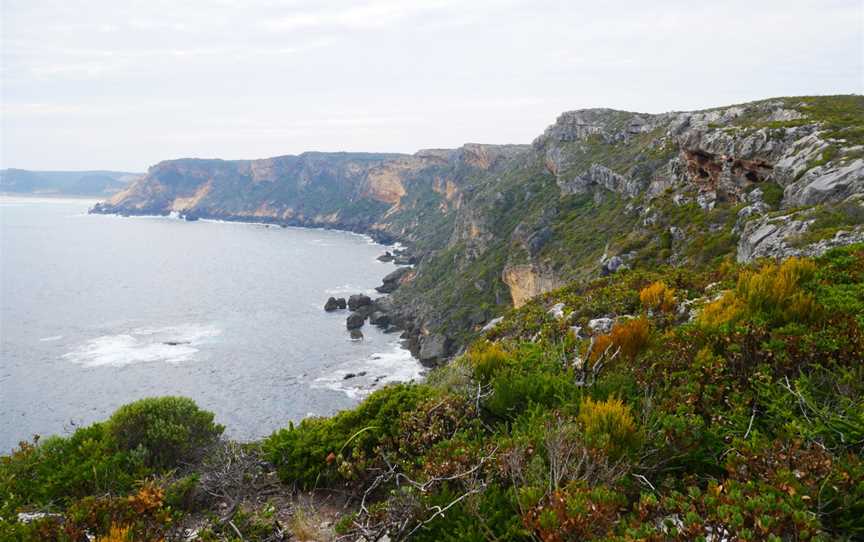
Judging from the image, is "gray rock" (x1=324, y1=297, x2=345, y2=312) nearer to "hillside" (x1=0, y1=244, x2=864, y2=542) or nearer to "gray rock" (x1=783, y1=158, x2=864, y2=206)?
"gray rock" (x1=783, y1=158, x2=864, y2=206)

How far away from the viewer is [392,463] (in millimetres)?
6625

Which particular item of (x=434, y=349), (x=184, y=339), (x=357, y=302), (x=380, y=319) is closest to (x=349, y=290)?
(x=357, y=302)

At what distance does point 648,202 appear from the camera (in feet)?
128

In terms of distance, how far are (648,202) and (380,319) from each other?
4281cm

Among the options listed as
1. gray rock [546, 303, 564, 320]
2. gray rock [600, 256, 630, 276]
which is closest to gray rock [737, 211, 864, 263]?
gray rock [546, 303, 564, 320]

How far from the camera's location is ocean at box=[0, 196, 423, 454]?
42.8m

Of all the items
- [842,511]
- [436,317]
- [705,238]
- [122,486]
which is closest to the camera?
[842,511]

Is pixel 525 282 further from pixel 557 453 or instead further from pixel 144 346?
pixel 557 453

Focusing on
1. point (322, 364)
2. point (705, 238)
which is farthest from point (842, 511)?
point (322, 364)

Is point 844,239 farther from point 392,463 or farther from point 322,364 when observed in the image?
point 322,364

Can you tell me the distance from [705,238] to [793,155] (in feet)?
16.9

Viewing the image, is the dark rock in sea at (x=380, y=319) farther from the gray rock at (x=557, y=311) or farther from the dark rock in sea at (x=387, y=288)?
the gray rock at (x=557, y=311)

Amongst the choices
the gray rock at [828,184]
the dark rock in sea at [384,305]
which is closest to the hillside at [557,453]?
the gray rock at [828,184]

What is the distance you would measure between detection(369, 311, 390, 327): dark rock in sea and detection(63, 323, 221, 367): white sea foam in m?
20.9
